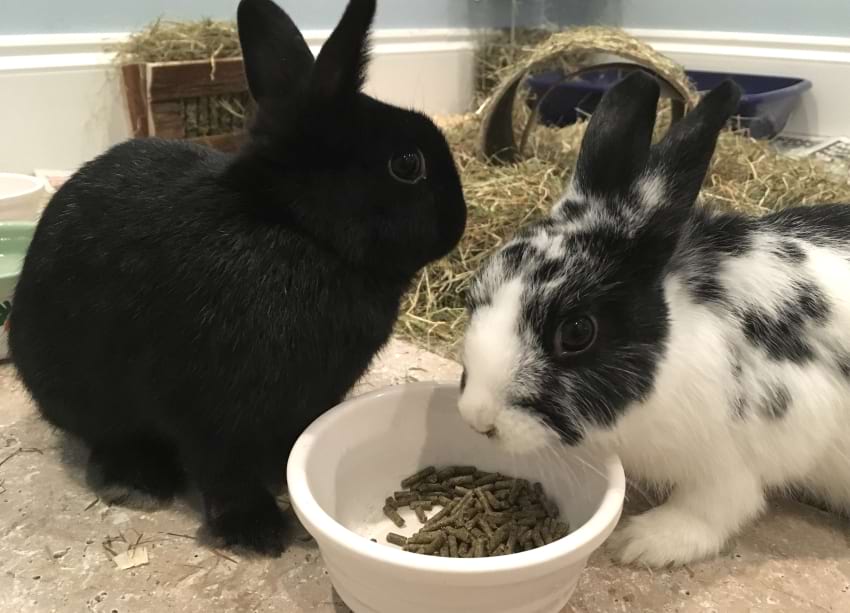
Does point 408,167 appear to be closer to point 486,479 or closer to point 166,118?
point 486,479

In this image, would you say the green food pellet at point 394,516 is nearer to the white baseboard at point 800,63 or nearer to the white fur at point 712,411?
the white fur at point 712,411

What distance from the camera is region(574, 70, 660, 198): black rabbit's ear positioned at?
980 millimetres

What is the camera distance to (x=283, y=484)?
1.21 m

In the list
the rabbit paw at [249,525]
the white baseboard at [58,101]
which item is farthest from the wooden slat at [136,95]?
the rabbit paw at [249,525]

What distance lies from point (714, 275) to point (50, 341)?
2.97ft

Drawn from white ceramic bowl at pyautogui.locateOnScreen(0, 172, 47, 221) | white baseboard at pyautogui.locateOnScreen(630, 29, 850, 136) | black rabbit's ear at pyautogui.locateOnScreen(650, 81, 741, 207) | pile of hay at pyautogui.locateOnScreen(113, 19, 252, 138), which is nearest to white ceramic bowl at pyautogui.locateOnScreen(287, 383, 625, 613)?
black rabbit's ear at pyautogui.locateOnScreen(650, 81, 741, 207)

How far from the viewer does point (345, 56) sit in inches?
38.5

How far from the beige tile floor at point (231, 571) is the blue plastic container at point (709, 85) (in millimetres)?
2076

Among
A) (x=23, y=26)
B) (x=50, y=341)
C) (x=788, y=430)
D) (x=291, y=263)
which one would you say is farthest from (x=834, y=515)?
(x=23, y=26)

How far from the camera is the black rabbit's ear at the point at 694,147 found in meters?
0.92

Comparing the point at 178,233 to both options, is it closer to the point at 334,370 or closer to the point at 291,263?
the point at 291,263

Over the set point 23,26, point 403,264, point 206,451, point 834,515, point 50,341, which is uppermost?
point 23,26

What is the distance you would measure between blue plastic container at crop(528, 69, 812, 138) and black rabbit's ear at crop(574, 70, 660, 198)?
194cm

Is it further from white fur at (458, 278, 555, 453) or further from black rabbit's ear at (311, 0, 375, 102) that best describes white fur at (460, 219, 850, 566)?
black rabbit's ear at (311, 0, 375, 102)
